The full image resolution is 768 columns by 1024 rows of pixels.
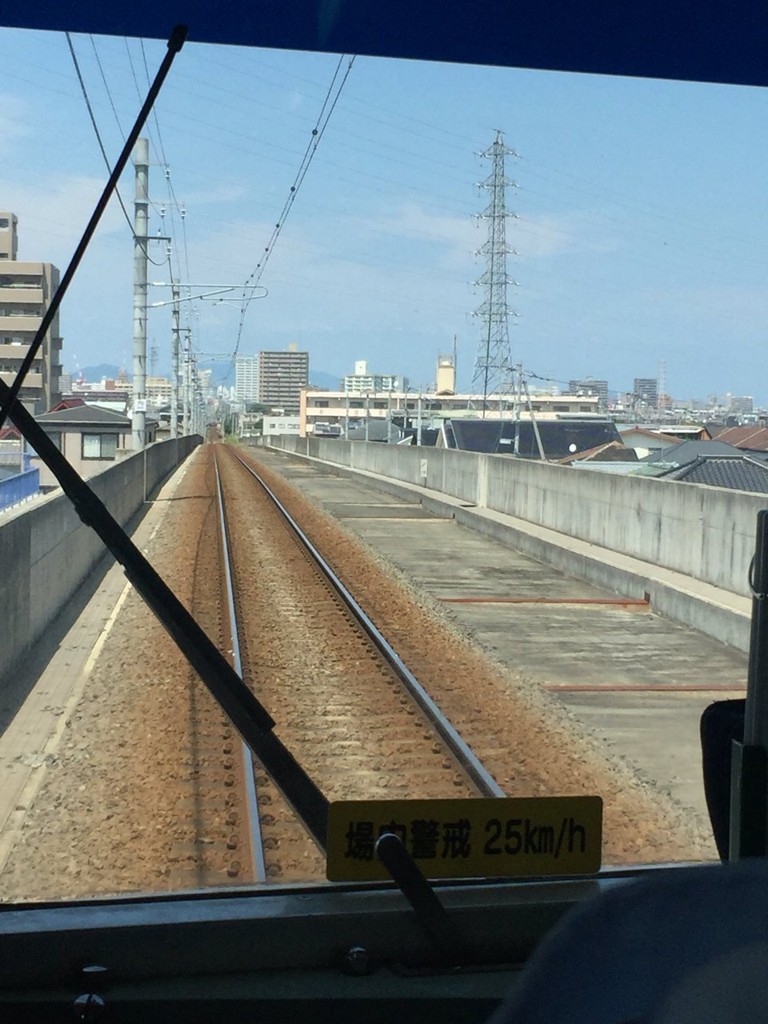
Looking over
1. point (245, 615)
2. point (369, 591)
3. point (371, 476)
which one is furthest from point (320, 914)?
point (371, 476)

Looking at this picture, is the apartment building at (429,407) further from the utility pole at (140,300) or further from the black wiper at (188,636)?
the black wiper at (188,636)

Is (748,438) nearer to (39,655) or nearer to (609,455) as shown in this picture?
(609,455)

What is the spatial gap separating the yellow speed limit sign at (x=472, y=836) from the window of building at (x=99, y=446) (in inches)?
1705

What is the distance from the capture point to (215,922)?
2.71 metres

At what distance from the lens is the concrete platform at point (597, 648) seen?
9.42 m

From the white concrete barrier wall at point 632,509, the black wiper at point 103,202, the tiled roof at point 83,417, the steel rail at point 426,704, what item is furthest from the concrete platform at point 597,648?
the tiled roof at point 83,417

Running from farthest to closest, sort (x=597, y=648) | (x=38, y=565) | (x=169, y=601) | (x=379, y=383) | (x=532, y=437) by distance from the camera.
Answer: (x=379, y=383) → (x=532, y=437) → (x=597, y=648) → (x=38, y=565) → (x=169, y=601)

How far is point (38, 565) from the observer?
12656mm

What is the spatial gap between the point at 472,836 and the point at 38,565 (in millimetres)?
10422

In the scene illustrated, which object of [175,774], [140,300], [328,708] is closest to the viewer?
[175,774]

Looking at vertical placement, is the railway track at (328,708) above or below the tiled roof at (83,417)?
below

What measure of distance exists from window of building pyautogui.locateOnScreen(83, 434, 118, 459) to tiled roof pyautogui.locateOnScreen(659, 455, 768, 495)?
25.6 meters

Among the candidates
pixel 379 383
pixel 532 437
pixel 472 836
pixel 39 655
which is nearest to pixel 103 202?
pixel 472 836

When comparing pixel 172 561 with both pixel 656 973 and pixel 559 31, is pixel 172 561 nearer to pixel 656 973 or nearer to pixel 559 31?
pixel 559 31
